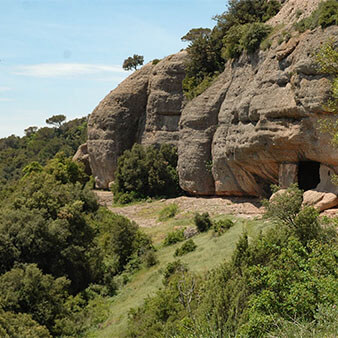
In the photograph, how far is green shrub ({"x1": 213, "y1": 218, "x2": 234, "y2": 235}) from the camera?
63.7 feet

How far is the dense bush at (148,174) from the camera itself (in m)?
31.3

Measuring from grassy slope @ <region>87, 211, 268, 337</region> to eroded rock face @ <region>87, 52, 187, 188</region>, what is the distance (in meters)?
15.0

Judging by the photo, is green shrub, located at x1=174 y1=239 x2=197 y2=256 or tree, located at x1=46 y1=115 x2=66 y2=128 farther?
tree, located at x1=46 y1=115 x2=66 y2=128

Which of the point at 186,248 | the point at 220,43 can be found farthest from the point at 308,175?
the point at 220,43

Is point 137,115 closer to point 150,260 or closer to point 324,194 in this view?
point 150,260

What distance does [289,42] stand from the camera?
18812mm

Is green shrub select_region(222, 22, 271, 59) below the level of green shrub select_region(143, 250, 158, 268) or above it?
above

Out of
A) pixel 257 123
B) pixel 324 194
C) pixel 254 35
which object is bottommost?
pixel 324 194

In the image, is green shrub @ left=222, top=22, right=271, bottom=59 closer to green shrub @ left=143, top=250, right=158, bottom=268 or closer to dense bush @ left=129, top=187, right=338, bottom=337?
green shrub @ left=143, top=250, right=158, bottom=268

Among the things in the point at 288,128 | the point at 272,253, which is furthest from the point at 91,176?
the point at 272,253

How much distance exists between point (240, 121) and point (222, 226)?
226 inches

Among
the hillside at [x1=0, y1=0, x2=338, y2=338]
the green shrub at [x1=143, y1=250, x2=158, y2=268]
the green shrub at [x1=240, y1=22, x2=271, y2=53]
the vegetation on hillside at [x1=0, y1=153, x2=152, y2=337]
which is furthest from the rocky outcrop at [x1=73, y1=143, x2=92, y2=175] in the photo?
the green shrub at [x1=143, y1=250, x2=158, y2=268]

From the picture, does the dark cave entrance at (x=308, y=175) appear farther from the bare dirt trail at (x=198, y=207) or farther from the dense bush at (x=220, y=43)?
the dense bush at (x=220, y=43)

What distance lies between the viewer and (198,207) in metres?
25.8
